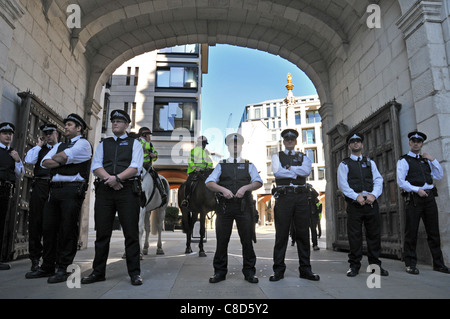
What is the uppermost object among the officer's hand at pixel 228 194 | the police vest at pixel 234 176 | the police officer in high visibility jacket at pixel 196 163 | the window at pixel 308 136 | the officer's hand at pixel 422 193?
the window at pixel 308 136

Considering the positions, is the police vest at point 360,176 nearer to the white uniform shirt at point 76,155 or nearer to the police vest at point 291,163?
the police vest at point 291,163

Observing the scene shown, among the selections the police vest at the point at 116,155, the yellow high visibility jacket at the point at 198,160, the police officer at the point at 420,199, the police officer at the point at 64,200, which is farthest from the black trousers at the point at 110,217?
the police officer at the point at 420,199

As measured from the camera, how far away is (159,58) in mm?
27969

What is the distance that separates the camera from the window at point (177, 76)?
2731 centimetres

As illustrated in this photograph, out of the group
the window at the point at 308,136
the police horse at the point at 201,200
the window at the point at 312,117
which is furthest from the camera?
the window at the point at 312,117

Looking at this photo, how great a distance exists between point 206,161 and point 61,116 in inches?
143

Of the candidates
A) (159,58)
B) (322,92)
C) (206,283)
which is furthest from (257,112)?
(206,283)

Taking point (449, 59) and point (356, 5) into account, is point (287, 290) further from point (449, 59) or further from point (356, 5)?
point (356, 5)

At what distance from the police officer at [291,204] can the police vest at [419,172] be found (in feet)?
5.83

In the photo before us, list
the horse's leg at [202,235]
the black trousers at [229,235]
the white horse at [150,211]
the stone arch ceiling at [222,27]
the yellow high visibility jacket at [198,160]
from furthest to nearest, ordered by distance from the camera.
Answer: the stone arch ceiling at [222,27]
the yellow high visibility jacket at [198,160]
the horse's leg at [202,235]
the white horse at [150,211]
the black trousers at [229,235]

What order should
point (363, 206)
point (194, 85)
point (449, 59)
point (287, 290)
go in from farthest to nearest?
1. point (194, 85)
2. point (449, 59)
3. point (363, 206)
4. point (287, 290)

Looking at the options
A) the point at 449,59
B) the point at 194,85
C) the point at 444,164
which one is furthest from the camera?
the point at 194,85

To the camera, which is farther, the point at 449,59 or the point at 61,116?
the point at 61,116

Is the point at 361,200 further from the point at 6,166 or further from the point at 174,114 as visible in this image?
the point at 174,114
